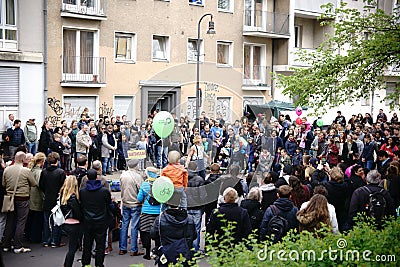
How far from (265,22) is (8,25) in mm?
15090

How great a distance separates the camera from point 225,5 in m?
29.7

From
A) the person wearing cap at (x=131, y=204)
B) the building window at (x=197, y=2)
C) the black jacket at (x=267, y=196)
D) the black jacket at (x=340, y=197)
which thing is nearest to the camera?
the black jacket at (x=267, y=196)

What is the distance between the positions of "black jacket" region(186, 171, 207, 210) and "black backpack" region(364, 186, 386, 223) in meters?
2.74

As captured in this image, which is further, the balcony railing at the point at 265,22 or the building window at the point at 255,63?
the building window at the point at 255,63

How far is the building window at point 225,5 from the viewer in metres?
29.5

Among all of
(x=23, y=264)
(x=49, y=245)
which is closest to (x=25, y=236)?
(x=49, y=245)

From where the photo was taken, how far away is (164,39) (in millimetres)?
27328

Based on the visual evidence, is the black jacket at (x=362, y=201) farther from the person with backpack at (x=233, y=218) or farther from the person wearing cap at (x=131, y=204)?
the person wearing cap at (x=131, y=204)

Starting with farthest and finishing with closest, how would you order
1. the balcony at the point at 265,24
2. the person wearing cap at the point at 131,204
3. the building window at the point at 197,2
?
the balcony at the point at 265,24, the building window at the point at 197,2, the person wearing cap at the point at 131,204

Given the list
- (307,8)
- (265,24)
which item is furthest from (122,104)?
(307,8)

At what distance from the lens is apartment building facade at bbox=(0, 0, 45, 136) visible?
70.5ft

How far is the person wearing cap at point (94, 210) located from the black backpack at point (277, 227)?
2555 mm

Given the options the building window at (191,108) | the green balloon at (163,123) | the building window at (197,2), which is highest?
the building window at (197,2)

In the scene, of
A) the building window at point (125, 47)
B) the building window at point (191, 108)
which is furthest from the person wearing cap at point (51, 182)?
the building window at point (125, 47)
